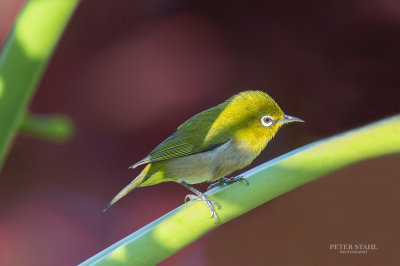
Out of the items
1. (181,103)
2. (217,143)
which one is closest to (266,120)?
(217,143)

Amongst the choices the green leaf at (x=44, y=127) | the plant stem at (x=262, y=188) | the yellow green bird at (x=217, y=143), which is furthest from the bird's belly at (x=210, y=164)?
the plant stem at (x=262, y=188)

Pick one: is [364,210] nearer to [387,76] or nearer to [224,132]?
[387,76]

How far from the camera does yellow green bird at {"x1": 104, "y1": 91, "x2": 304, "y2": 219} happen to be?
691 mm

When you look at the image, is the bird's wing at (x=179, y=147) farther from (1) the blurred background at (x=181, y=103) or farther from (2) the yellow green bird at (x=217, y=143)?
(1) the blurred background at (x=181, y=103)

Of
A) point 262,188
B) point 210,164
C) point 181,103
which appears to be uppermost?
point 181,103

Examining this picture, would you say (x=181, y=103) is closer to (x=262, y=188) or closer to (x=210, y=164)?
(x=210, y=164)

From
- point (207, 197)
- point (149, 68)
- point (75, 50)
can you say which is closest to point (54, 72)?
point (75, 50)

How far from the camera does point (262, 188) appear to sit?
1.25 ft

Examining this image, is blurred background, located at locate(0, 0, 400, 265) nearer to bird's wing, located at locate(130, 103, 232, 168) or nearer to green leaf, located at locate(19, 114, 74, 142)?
bird's wing, located at locate(130, 103, 232, 168)

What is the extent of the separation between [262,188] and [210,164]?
1.21 feet

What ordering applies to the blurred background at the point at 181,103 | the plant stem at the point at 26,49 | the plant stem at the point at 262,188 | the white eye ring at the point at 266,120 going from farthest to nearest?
the blurred background at the point at 181,103 → the white eye ring at the point at 266,120 → the plant stem at the point at 26,49 → the plant stem at the point at 262,188

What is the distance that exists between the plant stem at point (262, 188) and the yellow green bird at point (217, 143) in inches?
11.2

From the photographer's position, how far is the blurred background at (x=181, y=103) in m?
1.18

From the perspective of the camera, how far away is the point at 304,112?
1.19 metres
